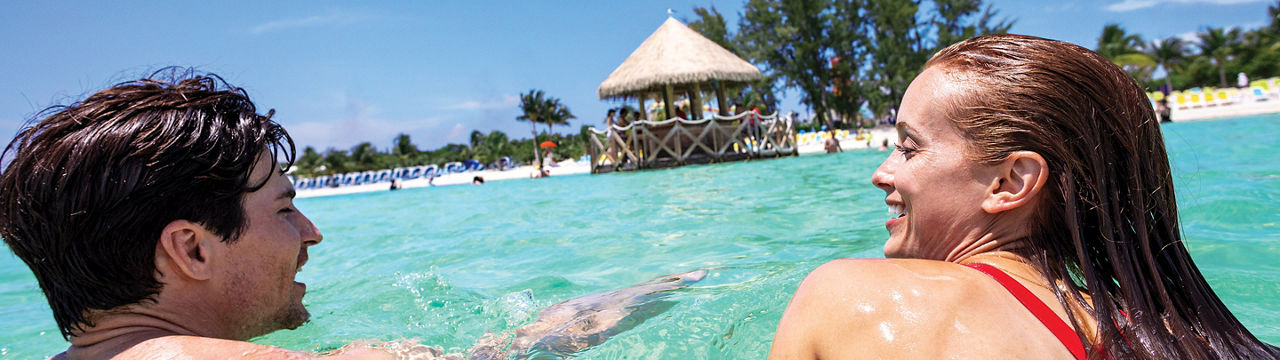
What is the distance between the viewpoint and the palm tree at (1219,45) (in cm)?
4326

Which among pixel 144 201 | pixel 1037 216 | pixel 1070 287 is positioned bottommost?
pixel 1070 287

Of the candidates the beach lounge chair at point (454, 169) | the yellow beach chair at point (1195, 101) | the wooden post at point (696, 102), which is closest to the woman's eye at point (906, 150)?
the wooden post at point (696, 102)

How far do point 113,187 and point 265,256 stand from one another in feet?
1.11

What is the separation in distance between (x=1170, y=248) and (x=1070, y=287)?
23cm

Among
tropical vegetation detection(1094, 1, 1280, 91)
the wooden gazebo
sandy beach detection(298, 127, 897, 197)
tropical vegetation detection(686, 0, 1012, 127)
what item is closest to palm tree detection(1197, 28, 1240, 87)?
tropical vegetation detection(1094, 1, 1280, 91)

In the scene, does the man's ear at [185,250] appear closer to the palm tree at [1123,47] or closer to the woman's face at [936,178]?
the woman's face at [936,178]

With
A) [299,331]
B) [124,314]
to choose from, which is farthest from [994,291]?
[299,331]

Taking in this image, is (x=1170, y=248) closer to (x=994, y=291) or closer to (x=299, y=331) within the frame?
(x=994, y=291)

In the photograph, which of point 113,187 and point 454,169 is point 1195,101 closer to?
point 454,169

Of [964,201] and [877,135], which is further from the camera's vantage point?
[877,135]

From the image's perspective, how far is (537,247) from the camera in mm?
5695

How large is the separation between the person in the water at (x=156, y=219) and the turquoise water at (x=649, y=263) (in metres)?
1.11

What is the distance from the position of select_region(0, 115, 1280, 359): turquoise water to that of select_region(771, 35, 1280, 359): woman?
105 centimetres

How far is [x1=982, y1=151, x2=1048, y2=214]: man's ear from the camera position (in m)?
1.24
